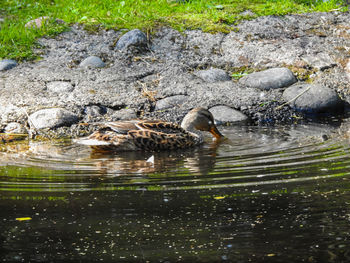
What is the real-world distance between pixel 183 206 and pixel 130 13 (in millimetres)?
7797

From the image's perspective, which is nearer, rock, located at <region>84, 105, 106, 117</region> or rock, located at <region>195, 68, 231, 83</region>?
rock, located at <region>84, 105, 106, 117</region>

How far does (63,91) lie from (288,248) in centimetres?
653

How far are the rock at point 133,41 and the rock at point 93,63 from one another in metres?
0.53

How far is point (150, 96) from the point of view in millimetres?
9367

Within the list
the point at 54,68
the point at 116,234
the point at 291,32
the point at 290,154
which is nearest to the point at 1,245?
the point at 116,234

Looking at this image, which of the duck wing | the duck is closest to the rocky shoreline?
the duck

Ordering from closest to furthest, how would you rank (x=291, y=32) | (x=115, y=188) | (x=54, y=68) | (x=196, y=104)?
(x=115, y=188)
(x=196, y=104)
(x=54, y=68)
(x=291, y=32)

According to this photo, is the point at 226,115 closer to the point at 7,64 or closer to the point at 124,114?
the point at 124,114

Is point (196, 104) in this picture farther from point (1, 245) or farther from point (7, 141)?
point (1, 245)

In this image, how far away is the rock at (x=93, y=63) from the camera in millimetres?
10172

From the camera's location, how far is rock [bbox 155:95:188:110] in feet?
30.2

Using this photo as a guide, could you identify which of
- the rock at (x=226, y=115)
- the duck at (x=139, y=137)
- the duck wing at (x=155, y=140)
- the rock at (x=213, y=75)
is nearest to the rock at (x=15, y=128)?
the duck at (x=139, y=137)

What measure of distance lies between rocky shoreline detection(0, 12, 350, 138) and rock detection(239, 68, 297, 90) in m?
0.02

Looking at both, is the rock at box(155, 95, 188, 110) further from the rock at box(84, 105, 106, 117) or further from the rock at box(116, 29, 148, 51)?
the rock at box(116, 29, 148, 51)
